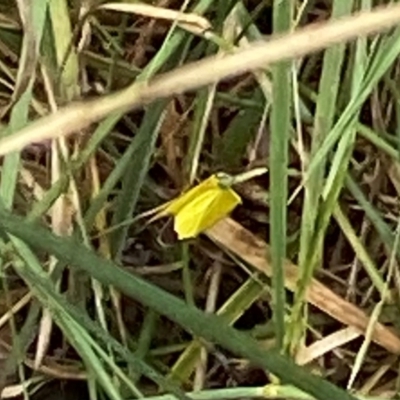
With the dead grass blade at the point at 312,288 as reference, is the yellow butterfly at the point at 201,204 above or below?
above

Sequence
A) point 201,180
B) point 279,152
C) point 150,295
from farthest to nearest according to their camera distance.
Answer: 1. point 201,180
2. point 279,152
3. point 150,295

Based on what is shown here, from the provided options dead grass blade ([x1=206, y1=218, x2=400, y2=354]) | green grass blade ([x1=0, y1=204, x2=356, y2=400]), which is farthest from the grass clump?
green grass blade ([x1=0, y1=204, x2=356, y2=400])

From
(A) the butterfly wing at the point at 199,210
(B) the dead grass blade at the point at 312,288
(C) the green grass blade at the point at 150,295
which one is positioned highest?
(C) the green grass blade at the point at 150,295

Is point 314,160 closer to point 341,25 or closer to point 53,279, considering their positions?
point 53,279

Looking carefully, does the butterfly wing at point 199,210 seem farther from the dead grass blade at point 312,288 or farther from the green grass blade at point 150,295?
the green grass blade at point 150,295

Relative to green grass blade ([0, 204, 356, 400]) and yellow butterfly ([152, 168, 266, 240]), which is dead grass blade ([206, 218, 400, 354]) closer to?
yellow butterfly ([152, 168, 266, 240])

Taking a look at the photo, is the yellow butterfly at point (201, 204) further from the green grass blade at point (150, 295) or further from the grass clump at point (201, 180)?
the green grass blade at point (150, 295)

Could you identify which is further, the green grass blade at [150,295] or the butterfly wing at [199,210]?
the butterfly wing at [199,210]

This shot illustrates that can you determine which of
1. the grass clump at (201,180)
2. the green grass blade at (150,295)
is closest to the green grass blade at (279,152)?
the grass clump at (201,180)

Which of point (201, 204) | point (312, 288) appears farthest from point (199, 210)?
point (312, 288)

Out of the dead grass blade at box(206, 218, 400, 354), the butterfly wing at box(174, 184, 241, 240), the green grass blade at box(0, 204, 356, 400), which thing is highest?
the green grass blade at box(0, 204, 356, 400)

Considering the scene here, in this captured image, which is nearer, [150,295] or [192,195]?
[150,295]

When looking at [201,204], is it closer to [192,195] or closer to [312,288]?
[192,195]
